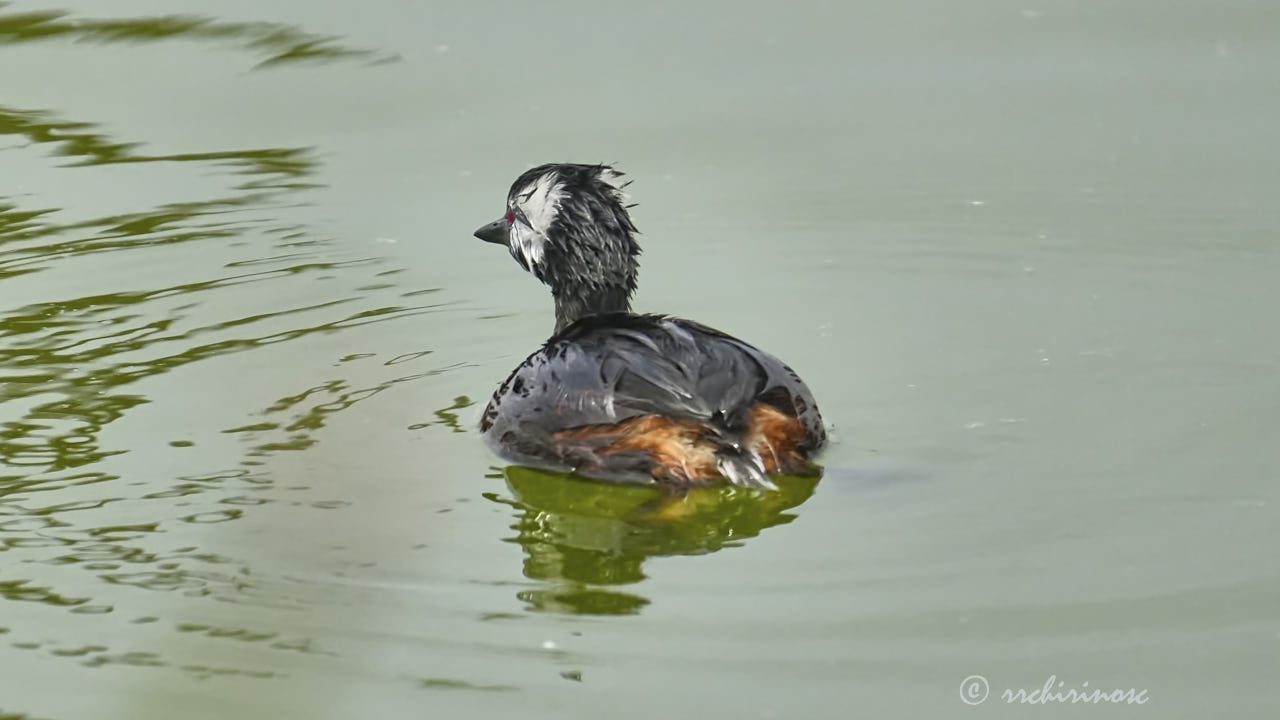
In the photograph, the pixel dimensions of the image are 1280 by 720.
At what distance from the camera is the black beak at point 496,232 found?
7930 millimetres

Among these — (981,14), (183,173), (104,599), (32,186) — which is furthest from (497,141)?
(104,599)

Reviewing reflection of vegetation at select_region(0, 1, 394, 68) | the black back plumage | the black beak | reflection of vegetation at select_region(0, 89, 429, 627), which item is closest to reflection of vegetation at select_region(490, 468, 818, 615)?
the black back plumage

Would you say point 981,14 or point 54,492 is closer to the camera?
point 54,492

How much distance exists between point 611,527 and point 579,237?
1.66 metres

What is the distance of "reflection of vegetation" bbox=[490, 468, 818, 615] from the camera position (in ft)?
18.0

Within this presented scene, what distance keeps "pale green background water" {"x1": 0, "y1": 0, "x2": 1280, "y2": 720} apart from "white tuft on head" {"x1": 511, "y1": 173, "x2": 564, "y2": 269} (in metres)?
0.48

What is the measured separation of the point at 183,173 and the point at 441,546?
5.26m

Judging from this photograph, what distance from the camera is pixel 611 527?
607cm

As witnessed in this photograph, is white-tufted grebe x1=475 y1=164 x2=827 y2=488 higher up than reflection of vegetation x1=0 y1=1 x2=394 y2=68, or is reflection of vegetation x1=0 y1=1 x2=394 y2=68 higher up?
reflection of vegetation x1=0 y1=1 x2=394 y2=68

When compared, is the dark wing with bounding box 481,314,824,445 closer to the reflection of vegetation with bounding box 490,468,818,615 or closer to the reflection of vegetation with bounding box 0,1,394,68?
the reflection of vegetation with bounding box 490,468,818,615

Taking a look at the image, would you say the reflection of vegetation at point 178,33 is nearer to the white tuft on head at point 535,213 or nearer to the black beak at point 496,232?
the black beak at point 496,232

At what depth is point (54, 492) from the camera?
6348 mm

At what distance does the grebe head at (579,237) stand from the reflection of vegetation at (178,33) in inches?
188

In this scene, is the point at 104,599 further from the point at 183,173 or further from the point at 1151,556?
the point at 183,173
